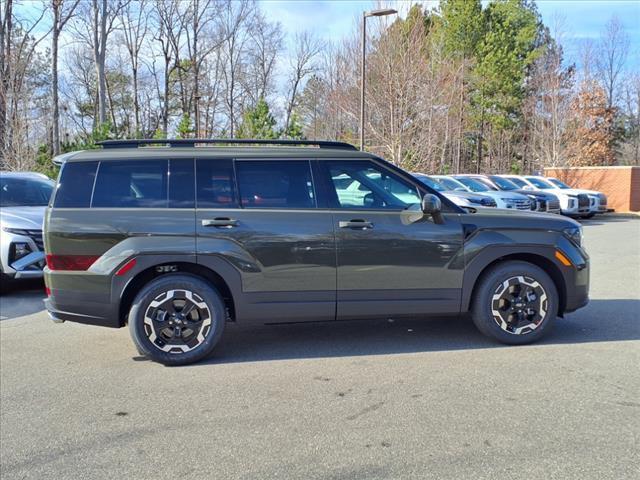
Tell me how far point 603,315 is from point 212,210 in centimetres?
471

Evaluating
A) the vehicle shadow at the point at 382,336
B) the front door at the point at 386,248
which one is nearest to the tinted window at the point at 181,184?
the front door at the point at 386,248

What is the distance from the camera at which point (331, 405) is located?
4.04 meters

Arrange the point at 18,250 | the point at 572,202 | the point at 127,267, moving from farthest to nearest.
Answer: the point at 572,202
the point at 18,250
the point at 127,267

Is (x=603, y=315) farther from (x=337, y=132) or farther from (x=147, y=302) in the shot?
(x=337, y=132)

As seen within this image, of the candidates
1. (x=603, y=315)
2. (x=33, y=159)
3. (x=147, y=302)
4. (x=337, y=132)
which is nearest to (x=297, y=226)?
(x=147, y=302)

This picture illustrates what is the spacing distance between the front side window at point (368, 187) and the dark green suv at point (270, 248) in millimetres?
11

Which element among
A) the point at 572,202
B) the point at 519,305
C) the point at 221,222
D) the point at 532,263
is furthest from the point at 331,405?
the point at 572,202

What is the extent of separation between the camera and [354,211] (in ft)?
16.6

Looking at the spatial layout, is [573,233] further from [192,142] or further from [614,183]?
[614,183]

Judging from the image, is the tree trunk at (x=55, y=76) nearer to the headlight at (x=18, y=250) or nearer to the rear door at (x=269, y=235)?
the headlight at (x=18, y=250)

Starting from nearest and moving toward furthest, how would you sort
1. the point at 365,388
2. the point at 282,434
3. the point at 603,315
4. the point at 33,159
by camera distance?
the point at 282,434 < the point at 365,388 < the point at 603,315 < the point at 33,159

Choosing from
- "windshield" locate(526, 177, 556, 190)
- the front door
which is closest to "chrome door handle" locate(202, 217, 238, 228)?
the front door

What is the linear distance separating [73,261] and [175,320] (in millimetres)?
1020

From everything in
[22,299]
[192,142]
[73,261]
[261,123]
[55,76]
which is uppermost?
[55,76]
